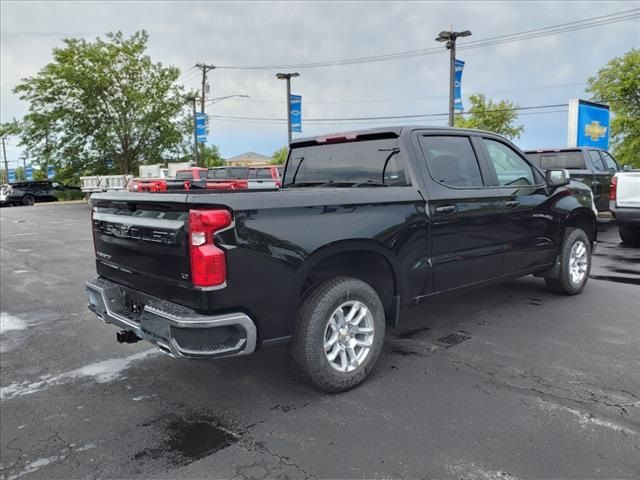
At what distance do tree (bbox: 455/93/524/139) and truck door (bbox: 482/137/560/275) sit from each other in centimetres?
3465

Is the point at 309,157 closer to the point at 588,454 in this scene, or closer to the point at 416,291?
the point at 416,291

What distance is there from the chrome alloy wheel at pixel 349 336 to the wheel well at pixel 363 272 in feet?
0.86

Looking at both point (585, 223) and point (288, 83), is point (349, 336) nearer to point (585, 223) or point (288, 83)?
point (585, 223)

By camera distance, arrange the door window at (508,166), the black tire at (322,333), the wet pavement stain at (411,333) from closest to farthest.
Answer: the black tire at (322,333) < the wet pavement stain at (411,333) < the door window at (508,166)

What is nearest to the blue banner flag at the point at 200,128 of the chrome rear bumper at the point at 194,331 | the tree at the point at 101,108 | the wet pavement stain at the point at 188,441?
the tree at the point at 101,108

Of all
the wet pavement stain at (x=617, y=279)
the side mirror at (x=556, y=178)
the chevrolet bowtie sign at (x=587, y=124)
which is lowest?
the wet pavement stain at (x=617, y=279)

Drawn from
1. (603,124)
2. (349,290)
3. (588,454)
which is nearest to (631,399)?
(588,454)

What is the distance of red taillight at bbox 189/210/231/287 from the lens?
9.71ft

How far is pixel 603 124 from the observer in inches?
747

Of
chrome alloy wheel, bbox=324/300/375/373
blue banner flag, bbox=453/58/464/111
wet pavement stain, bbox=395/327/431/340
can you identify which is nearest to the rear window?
blue banner flag, bbox=453/58/464/111

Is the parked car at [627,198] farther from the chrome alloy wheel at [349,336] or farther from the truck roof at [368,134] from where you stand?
the chrome alloy wheel at [349,336]

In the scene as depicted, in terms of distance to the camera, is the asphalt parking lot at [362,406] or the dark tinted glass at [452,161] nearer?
the asphalt parking lot at [362,406]

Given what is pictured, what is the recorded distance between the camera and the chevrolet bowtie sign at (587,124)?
17578 millimetres

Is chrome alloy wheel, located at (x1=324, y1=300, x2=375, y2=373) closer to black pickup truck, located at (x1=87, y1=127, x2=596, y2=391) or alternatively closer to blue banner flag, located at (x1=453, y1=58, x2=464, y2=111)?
black pickup truck, located at (x1=87, y1=127, x2=596, y2=391)
